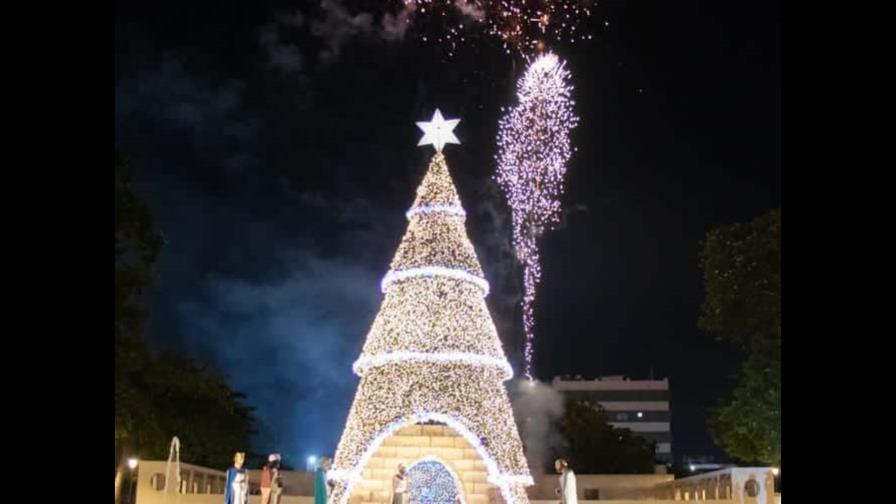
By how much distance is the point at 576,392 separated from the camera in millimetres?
85438

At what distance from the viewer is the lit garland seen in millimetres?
20453

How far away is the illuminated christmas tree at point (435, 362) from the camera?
67.1 feet

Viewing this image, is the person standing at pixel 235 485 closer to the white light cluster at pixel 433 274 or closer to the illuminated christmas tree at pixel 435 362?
the illuminated christmas tree at pixel 435 362

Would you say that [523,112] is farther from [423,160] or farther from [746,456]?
[423,160]

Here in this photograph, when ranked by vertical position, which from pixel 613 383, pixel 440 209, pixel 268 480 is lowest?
pixel 268 480

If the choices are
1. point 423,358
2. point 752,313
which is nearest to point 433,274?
point 423,358

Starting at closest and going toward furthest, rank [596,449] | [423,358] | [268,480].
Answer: [268,480] < [423,358] < [596,449]

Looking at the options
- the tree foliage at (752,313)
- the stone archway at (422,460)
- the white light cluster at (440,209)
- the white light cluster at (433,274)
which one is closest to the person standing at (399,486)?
the stone archway at (422,460)

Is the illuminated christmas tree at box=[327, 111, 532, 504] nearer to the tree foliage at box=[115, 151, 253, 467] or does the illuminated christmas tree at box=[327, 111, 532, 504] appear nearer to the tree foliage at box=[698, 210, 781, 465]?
the tree foliage at box=[115, 151, 253, 467]

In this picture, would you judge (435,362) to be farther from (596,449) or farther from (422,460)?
(596,449)

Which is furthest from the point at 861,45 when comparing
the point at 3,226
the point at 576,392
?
the point at 576,392

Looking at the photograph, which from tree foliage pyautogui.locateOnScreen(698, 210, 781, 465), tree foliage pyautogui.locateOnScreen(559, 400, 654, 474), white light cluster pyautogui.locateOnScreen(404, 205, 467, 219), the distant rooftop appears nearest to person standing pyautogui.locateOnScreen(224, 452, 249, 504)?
white light cluster pyautogui.locateOnScreen(404, 205, 467, 219)

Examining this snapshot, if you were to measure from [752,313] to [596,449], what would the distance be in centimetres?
1715

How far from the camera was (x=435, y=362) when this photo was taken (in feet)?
67.6
